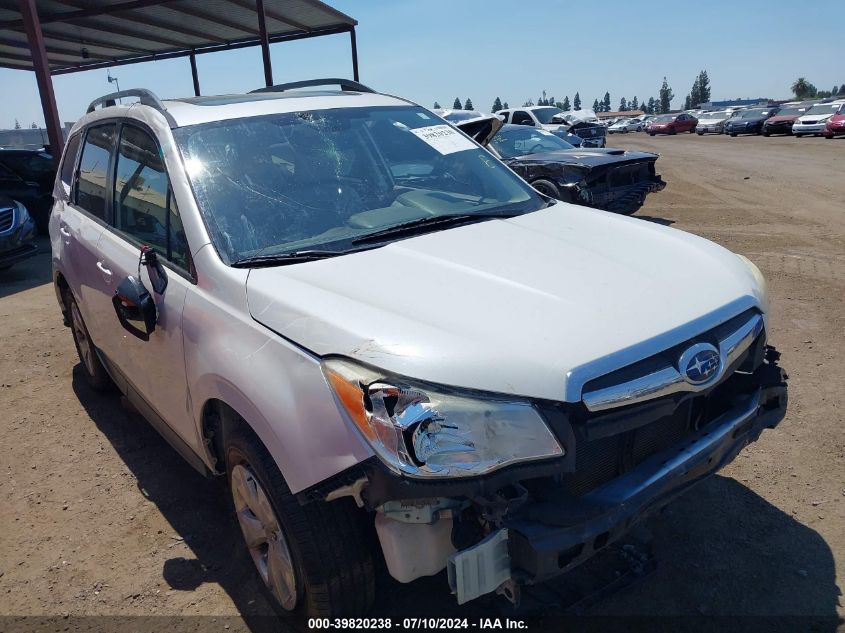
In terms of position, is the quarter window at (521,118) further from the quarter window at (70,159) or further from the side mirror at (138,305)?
the side mirror at (138,305)

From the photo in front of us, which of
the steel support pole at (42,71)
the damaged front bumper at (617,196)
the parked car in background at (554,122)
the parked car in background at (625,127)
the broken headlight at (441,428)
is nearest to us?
the broken headlight at (441,428)

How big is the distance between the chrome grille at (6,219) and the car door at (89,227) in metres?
5.39

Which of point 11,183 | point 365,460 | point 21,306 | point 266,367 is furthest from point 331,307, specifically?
point 11,183

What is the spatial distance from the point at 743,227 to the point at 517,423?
348 inches

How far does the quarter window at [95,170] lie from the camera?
3.66 m

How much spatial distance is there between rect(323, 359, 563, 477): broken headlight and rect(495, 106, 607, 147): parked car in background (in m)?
18.1

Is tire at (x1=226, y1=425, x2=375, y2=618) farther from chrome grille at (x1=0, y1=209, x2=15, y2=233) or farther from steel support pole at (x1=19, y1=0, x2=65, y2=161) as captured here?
steel support pole at (x1=19, y1=0, x2=65, y2=161)

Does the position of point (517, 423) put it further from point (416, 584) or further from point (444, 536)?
point (416, 584)

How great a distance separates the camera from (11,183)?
11508 mm

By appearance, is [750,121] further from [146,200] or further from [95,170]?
[146,200]

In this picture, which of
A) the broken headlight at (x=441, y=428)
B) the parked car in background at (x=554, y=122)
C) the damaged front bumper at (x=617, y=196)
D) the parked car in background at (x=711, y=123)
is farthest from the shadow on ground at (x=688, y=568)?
the parked car in background at (x=711, y=123)

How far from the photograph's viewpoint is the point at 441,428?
1.79 m

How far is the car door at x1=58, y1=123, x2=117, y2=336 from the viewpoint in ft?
11.7

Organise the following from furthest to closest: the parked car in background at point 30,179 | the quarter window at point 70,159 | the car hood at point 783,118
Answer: the car hood at point 783,118
the parked car in background at point 30,179
the quarter window at point 70,159
